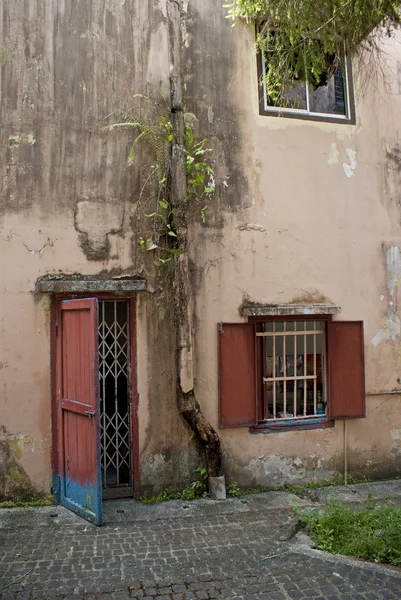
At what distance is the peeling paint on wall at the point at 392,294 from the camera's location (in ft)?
24.6

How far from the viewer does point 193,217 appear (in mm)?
6730

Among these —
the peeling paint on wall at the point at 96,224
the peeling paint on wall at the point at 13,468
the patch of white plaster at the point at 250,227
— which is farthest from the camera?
the patch of white plaster at the point at 250,227

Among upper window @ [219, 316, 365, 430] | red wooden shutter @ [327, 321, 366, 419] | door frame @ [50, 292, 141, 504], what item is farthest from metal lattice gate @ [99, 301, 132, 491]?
red wooden shutter @ [327, 321, 366, 419]

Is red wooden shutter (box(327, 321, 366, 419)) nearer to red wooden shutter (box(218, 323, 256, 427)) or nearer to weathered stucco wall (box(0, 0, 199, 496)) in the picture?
red wooden shutter (box(218, 323, 256, 427))

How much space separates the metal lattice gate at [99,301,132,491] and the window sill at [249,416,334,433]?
1.63m

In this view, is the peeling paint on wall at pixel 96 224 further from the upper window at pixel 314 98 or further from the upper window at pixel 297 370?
the upper window at pixel 314 98

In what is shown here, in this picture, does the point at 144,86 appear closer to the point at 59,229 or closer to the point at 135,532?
the point at 59,229

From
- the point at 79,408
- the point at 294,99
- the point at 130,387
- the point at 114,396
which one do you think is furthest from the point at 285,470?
the point at 294,99

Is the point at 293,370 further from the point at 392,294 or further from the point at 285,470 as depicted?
the point at 392,294

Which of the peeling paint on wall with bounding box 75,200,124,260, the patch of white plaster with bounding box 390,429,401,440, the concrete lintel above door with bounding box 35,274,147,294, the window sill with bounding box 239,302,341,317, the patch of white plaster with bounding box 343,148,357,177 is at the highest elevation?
the patch of white plaster with bounding box 343,148,357,177

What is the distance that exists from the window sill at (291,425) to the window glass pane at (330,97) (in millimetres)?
4259

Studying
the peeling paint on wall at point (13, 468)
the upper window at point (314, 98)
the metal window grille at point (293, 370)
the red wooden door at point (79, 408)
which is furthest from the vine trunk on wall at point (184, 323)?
the peeling paint on wall at point (13, 468)

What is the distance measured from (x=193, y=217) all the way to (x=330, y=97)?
9.08 ft

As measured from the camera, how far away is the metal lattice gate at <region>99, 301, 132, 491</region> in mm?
6543
